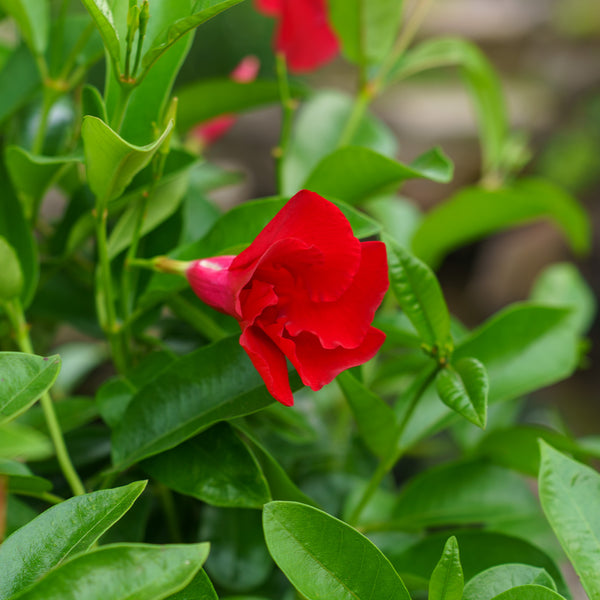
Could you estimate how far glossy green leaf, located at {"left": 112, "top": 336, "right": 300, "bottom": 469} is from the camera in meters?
0.40

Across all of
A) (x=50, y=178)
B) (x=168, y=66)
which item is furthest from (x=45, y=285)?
(x=168, y=66)

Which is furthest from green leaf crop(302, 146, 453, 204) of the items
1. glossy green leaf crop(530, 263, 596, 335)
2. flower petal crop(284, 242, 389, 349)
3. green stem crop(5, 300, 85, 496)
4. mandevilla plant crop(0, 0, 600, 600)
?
glossy green leaf crop(530, 263, 596, 335)

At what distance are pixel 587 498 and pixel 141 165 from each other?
315 mm

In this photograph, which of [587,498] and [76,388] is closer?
[587,498]

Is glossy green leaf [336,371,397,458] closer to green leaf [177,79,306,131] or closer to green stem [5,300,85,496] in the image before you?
green stem [5,300,85,496]

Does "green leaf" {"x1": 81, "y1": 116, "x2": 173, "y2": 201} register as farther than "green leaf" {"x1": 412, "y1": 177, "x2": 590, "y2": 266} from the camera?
No

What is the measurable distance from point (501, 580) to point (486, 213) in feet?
1.37

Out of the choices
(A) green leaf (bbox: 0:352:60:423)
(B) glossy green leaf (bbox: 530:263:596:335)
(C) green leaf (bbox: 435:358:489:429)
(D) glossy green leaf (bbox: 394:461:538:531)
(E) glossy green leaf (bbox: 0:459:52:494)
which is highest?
(A) green leaf (bbox: 0:352:60:423)

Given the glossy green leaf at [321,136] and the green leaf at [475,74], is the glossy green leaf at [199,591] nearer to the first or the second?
the glossy green leaf at [321,136]

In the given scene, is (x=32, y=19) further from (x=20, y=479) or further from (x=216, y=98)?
(x=20, y=479)

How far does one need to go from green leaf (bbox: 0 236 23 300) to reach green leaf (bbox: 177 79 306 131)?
0.26m

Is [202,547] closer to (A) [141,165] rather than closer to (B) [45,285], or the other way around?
(A) [141,165]

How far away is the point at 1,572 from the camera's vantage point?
0.32 metres

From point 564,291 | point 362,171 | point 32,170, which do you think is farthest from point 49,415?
point 564,291
